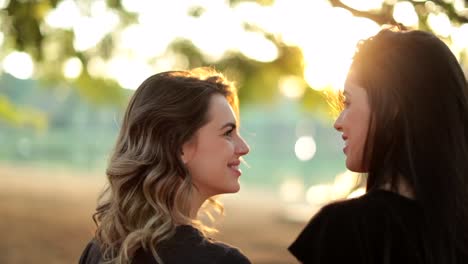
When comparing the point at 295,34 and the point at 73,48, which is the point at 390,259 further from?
the point at 73,48

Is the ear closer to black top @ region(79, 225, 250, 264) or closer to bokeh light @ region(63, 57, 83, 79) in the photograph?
black top @ region(79, 225, 250, 264)

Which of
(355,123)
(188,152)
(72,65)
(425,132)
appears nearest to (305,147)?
(72,65)

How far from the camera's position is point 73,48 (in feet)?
39.2

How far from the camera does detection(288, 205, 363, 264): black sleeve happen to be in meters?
2.73

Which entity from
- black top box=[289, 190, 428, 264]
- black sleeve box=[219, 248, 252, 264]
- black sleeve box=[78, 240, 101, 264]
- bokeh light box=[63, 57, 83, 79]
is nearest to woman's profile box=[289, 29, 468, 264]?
black top box=[289, 190, 428, 264]

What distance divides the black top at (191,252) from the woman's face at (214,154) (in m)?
0.29

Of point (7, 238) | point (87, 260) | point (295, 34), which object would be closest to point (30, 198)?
point (7, 238)

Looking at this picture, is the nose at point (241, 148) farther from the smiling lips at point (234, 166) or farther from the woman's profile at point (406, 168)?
the woman's profile at point (406, 168)

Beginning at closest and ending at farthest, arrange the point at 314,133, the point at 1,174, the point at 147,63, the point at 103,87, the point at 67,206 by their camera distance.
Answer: the point at 147,63 < the point at 103,87 < the point at 67,206 < the point at 1,174 < the point at 314,133

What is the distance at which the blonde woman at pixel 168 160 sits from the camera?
3250 millimetres

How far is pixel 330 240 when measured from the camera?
9.09 feet

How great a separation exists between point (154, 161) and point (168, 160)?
54 millimetres

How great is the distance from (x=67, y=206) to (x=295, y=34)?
1614cm

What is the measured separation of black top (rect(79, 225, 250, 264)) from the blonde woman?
0.04 meters
